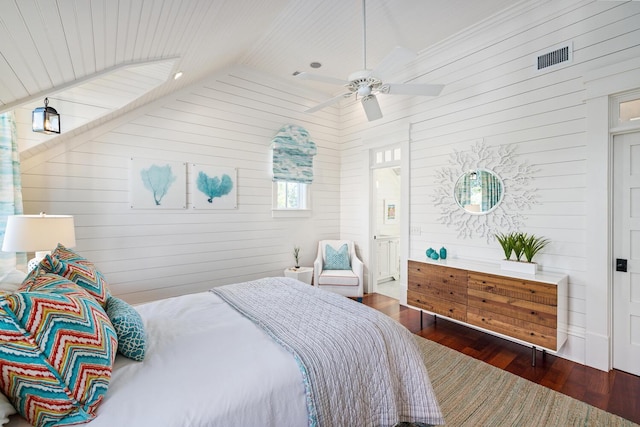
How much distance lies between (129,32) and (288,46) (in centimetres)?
231

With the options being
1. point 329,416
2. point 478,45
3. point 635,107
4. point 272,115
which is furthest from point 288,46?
point 329,416

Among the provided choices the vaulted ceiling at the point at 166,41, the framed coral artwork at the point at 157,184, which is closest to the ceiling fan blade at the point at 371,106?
the vaulted ceiling at the point at 166,41

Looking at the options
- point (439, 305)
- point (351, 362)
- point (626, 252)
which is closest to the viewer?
point (351, 362)

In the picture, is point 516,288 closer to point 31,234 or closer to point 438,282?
point 438,282

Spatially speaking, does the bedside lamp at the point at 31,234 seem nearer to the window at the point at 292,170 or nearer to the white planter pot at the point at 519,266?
the window at the point at 292,170

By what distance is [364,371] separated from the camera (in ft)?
4.98

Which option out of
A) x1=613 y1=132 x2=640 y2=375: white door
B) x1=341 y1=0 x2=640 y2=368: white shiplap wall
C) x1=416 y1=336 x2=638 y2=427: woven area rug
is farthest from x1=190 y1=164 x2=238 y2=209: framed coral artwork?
x1=613 y1=132 x2=640 y2=375: white door

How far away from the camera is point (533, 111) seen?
2.93 m

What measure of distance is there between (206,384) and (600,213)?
333 cm

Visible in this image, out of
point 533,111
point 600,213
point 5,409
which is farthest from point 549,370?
point 5,409

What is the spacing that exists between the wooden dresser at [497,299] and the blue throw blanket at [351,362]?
4.99 feet

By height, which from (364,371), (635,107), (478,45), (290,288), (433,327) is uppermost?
(478,45)

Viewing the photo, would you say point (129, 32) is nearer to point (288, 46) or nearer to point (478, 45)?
point (288, 46)

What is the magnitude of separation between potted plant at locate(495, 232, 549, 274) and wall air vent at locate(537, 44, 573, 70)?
1.71m
